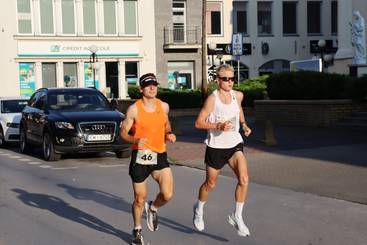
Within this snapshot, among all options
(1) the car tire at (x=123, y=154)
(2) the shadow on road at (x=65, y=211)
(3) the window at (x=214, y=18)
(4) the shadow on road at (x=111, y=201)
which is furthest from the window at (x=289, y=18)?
(2) the shadow on road at (x=65, y=211)

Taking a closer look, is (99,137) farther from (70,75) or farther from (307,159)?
(70,75)

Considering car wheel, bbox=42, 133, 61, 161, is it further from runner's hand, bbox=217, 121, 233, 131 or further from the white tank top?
runner's hand, bbox=217, 121, 233, 131

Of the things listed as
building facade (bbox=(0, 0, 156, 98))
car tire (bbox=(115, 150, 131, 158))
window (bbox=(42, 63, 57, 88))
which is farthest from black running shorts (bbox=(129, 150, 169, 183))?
window (bbox=(42, 63, 57, 88))

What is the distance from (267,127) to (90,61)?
88.7 ft

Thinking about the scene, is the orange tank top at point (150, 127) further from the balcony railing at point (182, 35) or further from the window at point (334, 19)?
the window at point (334, 19)

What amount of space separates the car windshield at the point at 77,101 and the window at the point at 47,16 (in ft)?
87.8

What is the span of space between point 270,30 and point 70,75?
15178 mm

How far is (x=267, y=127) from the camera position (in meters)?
16.5

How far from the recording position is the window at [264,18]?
4728cm

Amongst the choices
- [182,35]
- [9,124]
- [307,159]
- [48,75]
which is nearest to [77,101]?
[9,124]

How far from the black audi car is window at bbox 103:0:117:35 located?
2765 centimetres

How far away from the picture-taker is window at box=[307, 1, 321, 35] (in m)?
47.9

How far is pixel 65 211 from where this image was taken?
874 cm

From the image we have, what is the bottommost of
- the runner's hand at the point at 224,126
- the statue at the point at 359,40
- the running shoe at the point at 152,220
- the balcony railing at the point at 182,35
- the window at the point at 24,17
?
the running shoe at the point at 152,220
